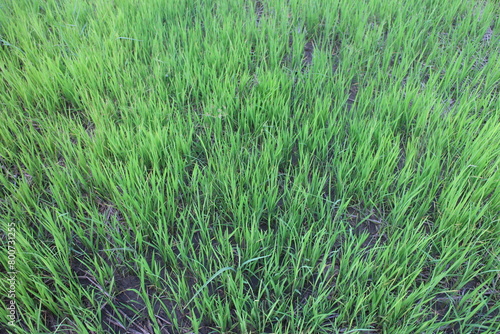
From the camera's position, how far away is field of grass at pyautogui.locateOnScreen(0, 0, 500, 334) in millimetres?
1017

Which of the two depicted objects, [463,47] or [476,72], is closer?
[476,72]

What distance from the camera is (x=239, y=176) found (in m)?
1.27

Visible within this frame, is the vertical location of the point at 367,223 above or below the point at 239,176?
below

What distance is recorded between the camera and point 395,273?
105 centimetres

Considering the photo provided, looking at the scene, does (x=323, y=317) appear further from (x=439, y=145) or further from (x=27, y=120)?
(x=27, y=120)

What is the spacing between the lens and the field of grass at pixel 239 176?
3.34 ft

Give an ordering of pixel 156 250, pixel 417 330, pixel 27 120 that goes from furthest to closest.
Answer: pixel 27 120 → pixel 156 250 → pixel 417 330

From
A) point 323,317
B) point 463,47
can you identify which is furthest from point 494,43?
point 323,317

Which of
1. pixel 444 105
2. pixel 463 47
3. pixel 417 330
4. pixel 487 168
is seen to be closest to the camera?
pixel 417 330

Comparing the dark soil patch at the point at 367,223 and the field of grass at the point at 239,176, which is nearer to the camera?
the field of grass at the point at 239,176

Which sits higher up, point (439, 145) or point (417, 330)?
point (439, 145)

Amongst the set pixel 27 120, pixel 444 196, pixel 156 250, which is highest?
pixel 27 120

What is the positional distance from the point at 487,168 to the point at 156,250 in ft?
4.20

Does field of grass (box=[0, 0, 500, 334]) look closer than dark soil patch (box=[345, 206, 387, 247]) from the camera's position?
Yes
